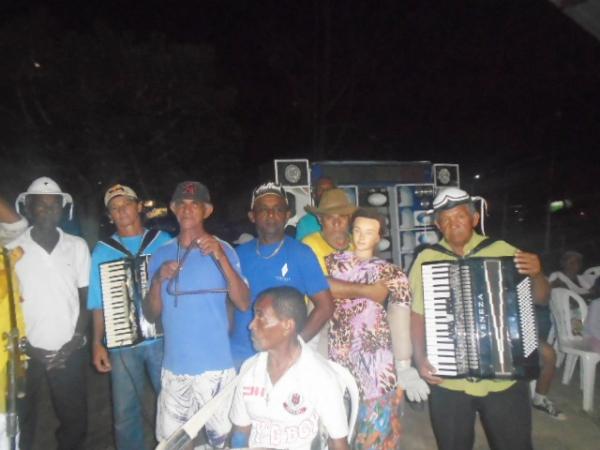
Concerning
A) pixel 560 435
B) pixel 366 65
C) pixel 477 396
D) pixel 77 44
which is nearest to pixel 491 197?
pixel 366 65

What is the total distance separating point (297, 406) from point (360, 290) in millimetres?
844

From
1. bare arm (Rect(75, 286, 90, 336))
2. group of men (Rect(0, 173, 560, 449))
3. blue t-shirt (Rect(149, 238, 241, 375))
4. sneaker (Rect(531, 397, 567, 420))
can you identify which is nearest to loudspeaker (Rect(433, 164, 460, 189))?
sneaker (Rect(531, 397, 567, 420))

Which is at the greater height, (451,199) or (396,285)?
(451,199)

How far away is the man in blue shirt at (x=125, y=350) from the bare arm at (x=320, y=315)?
4.15ft

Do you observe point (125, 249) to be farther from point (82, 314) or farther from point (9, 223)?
point (9, 223)

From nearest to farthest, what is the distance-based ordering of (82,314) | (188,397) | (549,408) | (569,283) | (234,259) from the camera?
(188,397) < (234,259) < (82,314) < (549,408) < (569,283)

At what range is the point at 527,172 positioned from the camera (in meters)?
23.3

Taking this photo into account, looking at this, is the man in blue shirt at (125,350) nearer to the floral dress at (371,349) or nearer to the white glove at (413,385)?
the floral dress at (371,349)

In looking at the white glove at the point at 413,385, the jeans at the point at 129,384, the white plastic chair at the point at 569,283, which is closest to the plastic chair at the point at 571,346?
the white plastic chair at the point at 569,283

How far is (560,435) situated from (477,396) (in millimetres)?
2353

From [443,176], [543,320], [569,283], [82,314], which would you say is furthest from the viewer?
[443,176]

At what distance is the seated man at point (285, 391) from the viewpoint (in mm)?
2600

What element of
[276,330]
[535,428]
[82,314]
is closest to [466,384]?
[276,330]

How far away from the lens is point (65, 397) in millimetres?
3777
